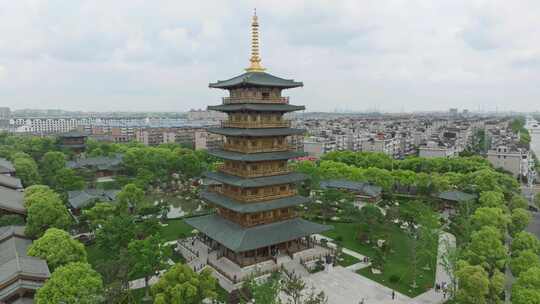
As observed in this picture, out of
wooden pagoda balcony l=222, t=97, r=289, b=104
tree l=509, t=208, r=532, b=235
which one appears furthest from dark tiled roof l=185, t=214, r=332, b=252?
tree l=509, t=208, r=532, b=235

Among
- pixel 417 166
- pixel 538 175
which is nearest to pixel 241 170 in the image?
pixel 417 166

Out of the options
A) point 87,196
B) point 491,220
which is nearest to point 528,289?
point 491,220

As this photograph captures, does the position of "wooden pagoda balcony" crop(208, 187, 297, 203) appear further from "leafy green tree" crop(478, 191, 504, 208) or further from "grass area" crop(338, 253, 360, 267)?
"leafy green tree" crop(478, 191, 504, 208)

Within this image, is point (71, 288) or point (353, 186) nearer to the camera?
point (71, 288)

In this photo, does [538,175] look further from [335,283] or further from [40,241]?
[40,241]

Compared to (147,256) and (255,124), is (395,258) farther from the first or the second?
(147,256)

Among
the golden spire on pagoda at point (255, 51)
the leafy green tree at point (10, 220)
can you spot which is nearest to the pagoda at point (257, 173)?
the golden spire on pagoda at point (255, 51)
